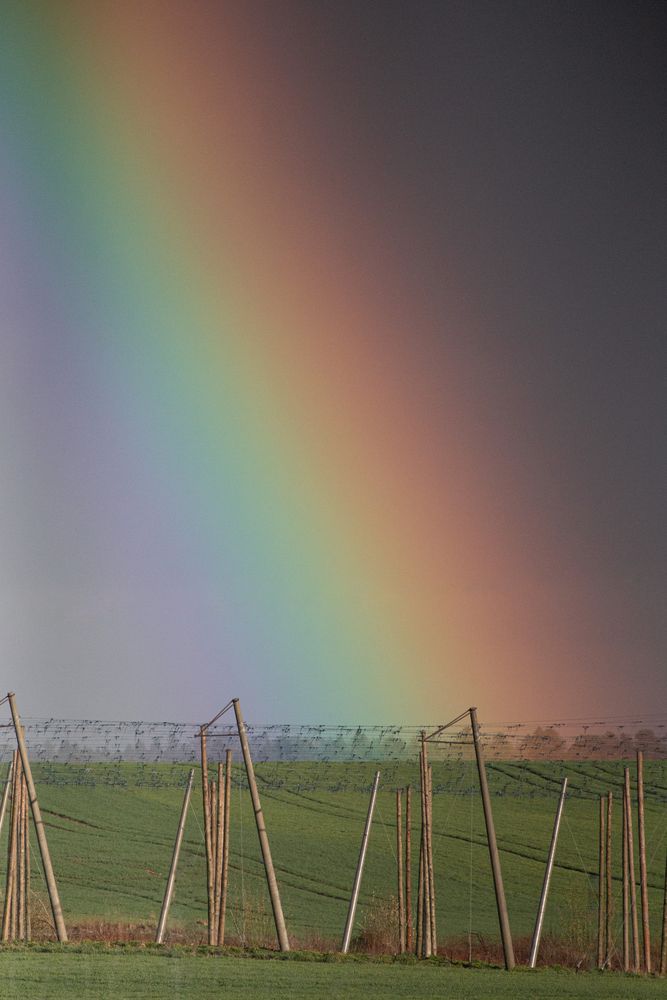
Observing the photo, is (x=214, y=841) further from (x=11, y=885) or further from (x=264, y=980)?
(x=264, y=980)

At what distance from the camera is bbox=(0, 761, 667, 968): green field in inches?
1384

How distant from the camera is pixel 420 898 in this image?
24.1 meters

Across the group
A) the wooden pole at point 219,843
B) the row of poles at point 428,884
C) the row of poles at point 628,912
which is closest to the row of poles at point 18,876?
the wooden pole at point 219,843

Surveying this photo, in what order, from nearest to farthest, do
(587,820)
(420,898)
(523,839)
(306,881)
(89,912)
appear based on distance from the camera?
(420,898)
(89,912)
(306,881)
(523,839)
(587,820)

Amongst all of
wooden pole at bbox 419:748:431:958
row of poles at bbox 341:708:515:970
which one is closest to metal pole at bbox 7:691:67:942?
row of poles at bbox 341:708:515:970

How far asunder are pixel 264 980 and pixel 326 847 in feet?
89.4

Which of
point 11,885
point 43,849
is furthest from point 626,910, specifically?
point 11,885

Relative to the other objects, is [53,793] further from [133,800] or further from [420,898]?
[420,898]

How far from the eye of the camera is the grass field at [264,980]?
1950cm

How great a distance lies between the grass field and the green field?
4.22 feet

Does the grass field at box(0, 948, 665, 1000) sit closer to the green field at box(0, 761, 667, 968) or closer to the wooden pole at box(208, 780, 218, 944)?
the green field at box(0, 761, 667, 968)

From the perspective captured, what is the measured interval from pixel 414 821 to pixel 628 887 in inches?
1074

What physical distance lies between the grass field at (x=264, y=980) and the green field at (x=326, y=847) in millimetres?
1286

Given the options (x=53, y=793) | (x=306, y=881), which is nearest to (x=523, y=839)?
(x=306, y=881)
